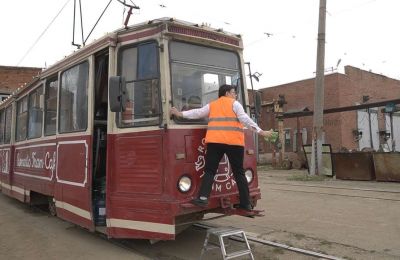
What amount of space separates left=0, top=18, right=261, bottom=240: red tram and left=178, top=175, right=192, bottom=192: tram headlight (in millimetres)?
13

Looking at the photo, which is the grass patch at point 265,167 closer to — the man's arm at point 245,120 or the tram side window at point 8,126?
the tram side window at point 8,126

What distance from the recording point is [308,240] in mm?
6742

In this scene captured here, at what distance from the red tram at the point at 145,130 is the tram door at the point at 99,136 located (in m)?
0.01

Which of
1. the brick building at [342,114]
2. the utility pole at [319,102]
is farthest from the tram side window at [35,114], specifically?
the brick building at [342,114]

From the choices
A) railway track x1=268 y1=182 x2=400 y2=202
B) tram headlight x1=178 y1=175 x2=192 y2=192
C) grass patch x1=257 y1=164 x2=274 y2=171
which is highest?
tram headlight x1=178 y1=175 x2=192 y2=192

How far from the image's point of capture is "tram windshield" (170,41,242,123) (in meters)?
5.84

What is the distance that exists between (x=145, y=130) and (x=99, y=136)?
→ 121 cm

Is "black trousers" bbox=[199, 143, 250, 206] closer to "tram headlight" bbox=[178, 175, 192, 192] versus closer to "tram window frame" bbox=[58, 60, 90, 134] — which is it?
"tram headlight" bbox=[178, 175, 192, 192]

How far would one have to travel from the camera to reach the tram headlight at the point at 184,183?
5.57 m

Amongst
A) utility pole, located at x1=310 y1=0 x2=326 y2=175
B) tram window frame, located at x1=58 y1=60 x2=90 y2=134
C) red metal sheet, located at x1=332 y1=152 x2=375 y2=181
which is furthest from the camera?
utility pole, located at x1=310 y1=0 x2=326 y2=175

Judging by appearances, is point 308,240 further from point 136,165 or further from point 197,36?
point 197,36

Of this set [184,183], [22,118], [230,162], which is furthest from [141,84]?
[22,118]

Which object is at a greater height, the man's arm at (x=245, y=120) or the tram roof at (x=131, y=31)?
the tram roof at (x=131, y=31)

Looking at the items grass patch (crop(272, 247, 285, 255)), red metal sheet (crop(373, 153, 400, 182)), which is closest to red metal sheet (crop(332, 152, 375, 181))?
red metal sheet (crop(373, 153, 400, 182))
